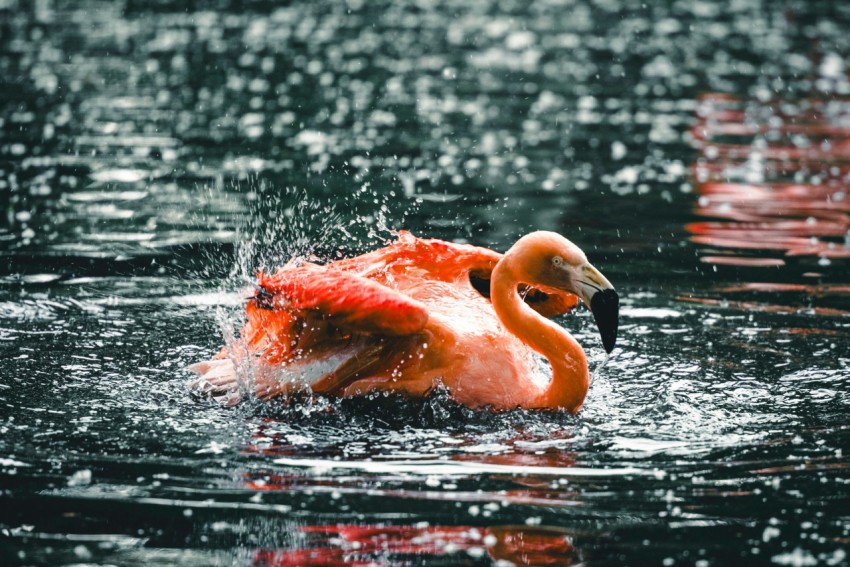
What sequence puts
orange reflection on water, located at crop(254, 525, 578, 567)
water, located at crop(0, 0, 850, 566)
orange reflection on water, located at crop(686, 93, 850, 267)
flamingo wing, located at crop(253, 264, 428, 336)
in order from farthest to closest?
1. orange reflection on water, located at crop(686, 93, 850, 267)
2. flamingo wing, located at crop(253, 264, 428, 336)
3. water, located at crop(0, 0, 850, 566)
4. orange reflection on water, located at crop(254, 525, 578, 567)

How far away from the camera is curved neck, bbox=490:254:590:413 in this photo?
6707mm

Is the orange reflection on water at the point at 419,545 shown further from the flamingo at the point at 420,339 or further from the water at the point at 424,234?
the flamingo at the point at 420,339

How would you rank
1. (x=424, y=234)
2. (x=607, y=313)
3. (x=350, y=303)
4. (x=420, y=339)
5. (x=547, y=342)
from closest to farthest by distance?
(x=350, y=303) → (x=607, y=313) → (x=420, y=339) → (x=547, y=342) → (x=424, y=234)

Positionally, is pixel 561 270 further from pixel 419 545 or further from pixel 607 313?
pixel 419 545

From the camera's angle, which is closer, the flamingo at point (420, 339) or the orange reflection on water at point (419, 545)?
the orange reflection on water at point (419, 545)

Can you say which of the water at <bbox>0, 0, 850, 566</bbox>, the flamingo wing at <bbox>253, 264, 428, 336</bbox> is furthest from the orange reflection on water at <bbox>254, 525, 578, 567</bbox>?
the flamingo wing at <bbox>253, 264, 428, 336</bbox>

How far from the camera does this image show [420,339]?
6613 millimetres

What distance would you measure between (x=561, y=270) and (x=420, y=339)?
0.84 metres

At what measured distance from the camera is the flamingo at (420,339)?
21.2 ft

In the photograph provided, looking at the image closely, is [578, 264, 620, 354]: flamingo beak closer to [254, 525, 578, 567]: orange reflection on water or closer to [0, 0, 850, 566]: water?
[0, 0, 850, 566]: water

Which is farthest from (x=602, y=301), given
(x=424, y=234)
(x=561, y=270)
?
(x=424, y=234)

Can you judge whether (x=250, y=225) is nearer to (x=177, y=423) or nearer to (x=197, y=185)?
(x=197, y=185)

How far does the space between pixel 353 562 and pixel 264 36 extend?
765 inches

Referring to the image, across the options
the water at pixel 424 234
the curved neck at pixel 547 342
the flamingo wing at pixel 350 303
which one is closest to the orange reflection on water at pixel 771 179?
the water at pixel 424 234
